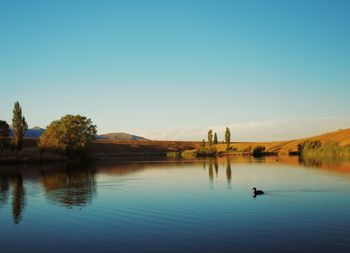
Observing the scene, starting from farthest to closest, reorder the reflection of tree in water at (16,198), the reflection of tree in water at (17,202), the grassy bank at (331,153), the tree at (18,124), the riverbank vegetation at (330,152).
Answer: the tree at (18,124)
the riverbank vegetation at (330,152)
the grassy bank at (331,153)
the reflection of tree in water at (16,198)
the reflection of tree in water at (17,202)

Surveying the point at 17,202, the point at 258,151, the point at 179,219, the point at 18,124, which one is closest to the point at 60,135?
the point at 18,124

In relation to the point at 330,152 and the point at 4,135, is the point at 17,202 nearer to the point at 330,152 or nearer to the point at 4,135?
the point at 4,135

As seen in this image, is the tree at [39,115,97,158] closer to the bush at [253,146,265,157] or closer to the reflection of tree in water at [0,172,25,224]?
the reflection of tree in water at [0,172,25,224]

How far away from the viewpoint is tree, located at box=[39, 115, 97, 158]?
136250 mm

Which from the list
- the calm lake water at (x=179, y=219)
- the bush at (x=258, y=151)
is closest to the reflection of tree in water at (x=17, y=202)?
the calm lake water at (x=179, y=219)

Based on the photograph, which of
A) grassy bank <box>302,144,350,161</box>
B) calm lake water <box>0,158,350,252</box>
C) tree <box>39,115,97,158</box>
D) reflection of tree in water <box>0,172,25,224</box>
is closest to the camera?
calm lake water <box>0,158,350,252</box>

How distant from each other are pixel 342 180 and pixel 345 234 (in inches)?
1320

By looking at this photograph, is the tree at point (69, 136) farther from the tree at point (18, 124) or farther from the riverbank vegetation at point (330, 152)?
the riverbank vegetation at point (330, 152)

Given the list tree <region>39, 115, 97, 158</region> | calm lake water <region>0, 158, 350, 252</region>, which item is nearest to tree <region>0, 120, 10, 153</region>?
tree <region>39, 115, 97, 158</region>

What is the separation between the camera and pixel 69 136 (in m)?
137

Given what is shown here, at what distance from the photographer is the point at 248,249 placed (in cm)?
2275

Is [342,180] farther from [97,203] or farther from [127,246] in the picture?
[127,246]

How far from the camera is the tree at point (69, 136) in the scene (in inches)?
5364

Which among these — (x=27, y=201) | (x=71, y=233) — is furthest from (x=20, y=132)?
(x=71, y=233)
